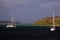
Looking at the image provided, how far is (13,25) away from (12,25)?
3.87 ft

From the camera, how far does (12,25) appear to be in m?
176

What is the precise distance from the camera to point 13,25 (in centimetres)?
17550
